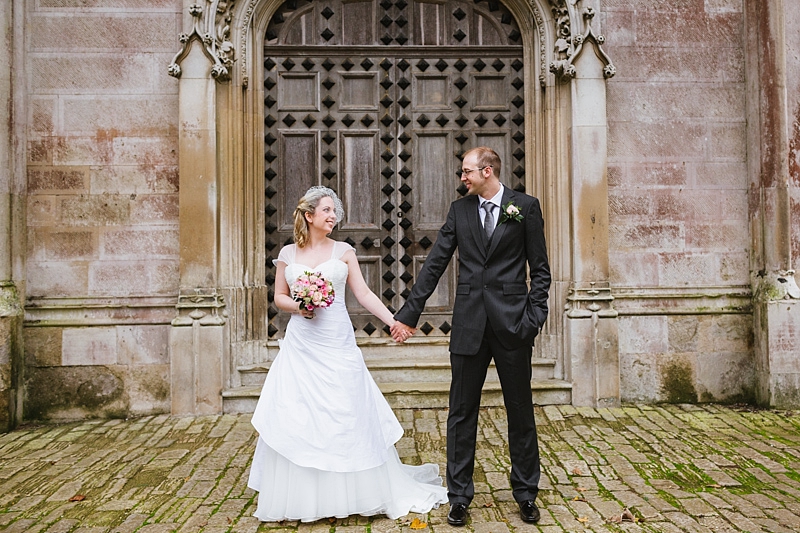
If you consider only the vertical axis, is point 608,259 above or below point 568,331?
above

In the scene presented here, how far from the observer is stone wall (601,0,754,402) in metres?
7.34

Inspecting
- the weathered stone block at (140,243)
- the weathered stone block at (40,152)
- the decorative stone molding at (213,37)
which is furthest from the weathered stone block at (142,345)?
the decorative stone molding at (213,37)

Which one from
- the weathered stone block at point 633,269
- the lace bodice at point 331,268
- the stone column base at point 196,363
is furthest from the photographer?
the weathered stone block at point 633,269

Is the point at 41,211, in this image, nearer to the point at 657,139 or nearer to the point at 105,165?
the point at 105,165

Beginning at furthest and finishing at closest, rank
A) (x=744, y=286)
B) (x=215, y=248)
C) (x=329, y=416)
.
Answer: (x=744, y=286) → (x=215, y=248) → (x=329, y=416)

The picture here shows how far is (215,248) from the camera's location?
22.9 ft

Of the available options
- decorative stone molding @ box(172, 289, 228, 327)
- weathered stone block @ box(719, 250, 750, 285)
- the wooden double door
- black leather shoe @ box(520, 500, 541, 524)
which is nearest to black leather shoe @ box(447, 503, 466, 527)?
black leather shoe @ box(520, 500, 541, 524)

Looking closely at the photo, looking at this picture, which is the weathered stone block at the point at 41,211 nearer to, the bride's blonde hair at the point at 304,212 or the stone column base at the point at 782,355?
the bride's blonde hair at the point at 304,212

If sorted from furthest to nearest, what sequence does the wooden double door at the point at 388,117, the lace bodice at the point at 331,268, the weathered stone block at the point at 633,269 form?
the wooden double door at the point at 388,117 → the weathered stone block at the point at 633,269 → the lace bodice at the point at 331,268

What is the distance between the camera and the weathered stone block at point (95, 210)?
7.15 m

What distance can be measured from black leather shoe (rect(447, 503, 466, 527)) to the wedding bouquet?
4.90 feet

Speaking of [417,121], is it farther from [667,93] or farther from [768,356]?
[768,356]

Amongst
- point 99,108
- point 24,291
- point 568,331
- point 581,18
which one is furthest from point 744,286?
point 24,291

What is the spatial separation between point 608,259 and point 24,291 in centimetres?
634
